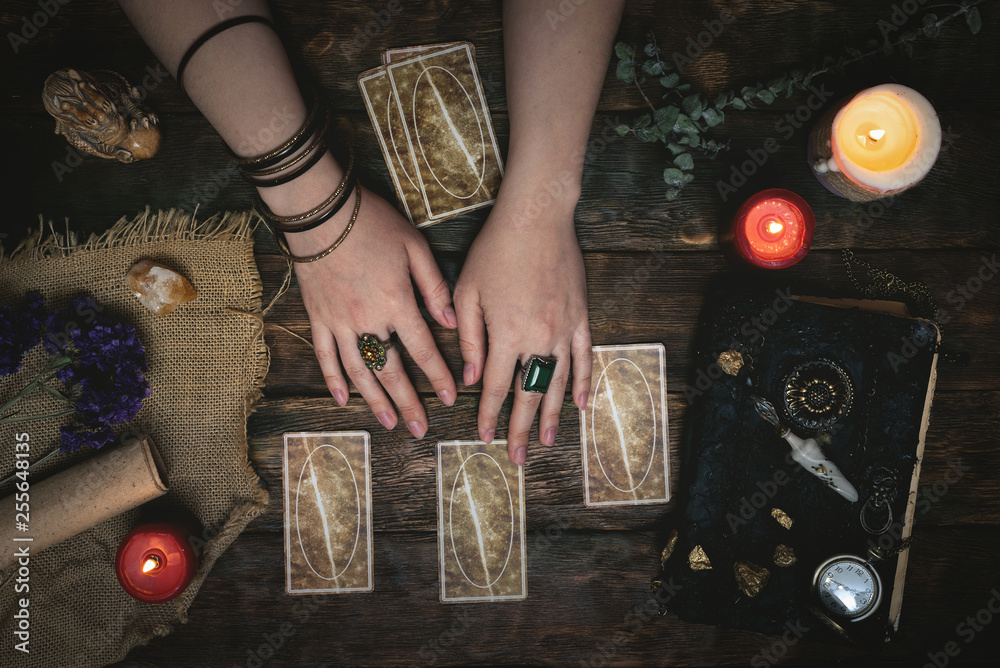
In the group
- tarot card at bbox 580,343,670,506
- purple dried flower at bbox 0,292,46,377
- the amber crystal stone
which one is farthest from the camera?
tarot card at bbox 580,343,670,506

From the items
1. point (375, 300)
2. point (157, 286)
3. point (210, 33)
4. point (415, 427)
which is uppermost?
point (210, 33)

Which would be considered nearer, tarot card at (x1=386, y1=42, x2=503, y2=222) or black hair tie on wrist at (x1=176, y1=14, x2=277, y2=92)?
black hair tie on wrist at (x1=176, y1=14, x2=277, y2=92)

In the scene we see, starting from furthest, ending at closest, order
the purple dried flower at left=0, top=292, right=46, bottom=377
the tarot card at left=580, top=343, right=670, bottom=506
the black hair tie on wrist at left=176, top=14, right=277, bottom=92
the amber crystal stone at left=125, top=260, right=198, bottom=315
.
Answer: the tarot card at left=580, top=343, right=670, bottom=506
the amber crystal stone at left=125, top=260, right=198, bottom=315
the purple dried flower at left=0, top=292, right=46, bottom=377
the black hair tie on wrist at left=176, top=14, right=277, bottom=92

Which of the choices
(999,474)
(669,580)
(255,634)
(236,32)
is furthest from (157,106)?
(999,474)

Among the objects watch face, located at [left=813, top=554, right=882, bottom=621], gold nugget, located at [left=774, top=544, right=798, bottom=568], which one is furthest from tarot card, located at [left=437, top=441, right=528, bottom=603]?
watch face, located at [left=813, top=554, right=882, bottom=621]

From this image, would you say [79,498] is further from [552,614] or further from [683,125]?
[683,125]

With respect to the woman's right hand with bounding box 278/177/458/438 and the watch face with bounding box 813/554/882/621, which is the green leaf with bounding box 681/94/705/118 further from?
the watch face with bounding box 813/554/882/621

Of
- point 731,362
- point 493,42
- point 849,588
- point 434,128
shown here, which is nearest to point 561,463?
point 731,362
